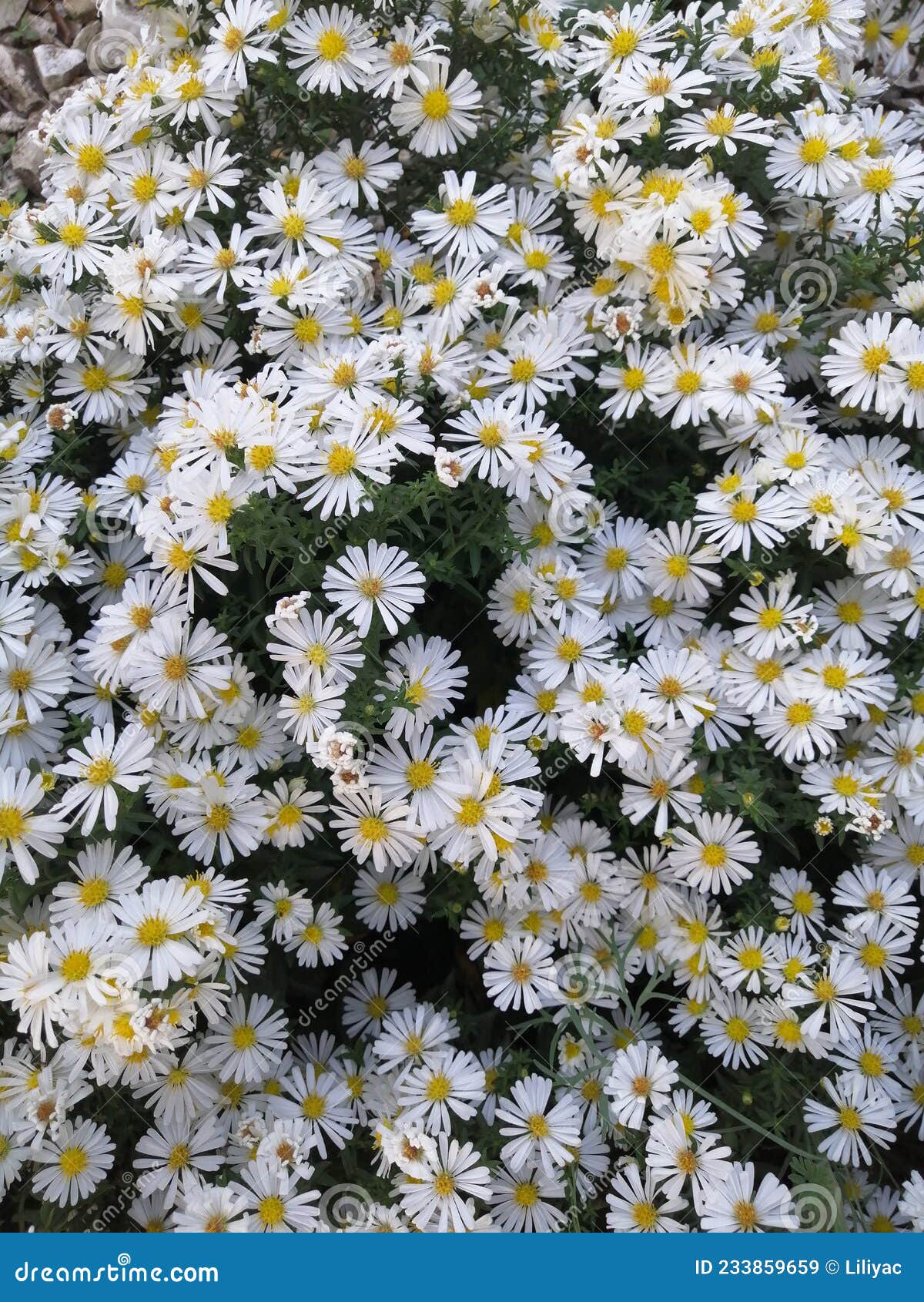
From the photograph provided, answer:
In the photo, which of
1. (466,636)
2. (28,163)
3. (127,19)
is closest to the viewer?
(466,636)

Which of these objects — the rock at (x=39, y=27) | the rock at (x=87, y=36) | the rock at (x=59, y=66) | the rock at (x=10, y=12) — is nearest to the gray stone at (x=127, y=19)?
the rock at (x=87, y=36)

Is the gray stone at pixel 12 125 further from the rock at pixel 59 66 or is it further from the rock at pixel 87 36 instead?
the rock at pixel 87 36

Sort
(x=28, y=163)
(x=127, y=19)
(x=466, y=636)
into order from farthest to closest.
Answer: (x=127, y=19), (x=28, y=163), (x=466, y=636)

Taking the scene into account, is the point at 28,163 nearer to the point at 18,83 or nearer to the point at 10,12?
the point at 18,83

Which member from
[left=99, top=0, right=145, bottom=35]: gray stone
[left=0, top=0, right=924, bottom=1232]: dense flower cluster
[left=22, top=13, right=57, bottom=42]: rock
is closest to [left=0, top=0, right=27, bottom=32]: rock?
[left=22, top=13, right=57, bottom=42]: rock

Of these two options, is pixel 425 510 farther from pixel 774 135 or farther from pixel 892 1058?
pixel 892 1058

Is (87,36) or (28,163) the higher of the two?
(87,36)

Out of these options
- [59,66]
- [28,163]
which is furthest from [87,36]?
[28,163]
